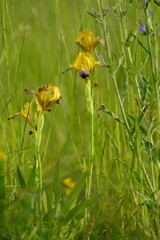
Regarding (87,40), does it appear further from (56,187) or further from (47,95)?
(56,187)

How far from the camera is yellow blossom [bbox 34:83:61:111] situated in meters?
1.55

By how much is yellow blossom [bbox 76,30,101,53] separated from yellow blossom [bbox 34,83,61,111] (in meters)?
0.20

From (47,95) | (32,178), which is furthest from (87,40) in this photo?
(32,178)

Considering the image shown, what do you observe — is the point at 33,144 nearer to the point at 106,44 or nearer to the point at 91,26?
the point at 106,44

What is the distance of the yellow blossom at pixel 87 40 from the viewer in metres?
1.66

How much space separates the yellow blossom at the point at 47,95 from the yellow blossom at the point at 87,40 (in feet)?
0.65

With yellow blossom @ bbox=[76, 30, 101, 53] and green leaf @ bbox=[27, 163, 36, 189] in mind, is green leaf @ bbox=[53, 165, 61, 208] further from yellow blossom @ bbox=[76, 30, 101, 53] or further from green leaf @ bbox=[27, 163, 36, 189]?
yellow blossom @ bbox=[76, 30, 101, 53]

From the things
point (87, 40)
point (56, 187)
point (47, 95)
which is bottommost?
point (56, 187)

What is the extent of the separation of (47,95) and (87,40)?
25cm

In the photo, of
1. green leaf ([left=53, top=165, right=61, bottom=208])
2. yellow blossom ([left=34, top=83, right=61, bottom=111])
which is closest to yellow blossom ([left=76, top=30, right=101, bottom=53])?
yellow blossom ([left=34, top=83, right=61, bottom=111])

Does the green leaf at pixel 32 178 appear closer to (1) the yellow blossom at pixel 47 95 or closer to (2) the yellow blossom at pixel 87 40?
(1) the yellow blossom at pixel 47 95

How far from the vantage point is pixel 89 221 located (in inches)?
66.8

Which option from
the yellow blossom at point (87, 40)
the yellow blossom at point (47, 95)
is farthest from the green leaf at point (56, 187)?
the yellow blossom at point (87, 40)

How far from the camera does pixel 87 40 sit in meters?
1.67
